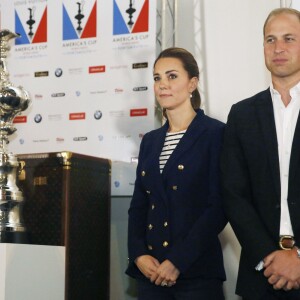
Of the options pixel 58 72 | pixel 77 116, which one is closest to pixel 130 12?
pixel 58 72

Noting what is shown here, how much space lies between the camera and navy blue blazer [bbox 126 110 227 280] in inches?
102

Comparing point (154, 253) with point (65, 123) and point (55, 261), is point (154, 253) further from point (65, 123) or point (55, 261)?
point (65, 123)

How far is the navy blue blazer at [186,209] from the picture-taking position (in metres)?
2.60

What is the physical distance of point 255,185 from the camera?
2443 millimetres

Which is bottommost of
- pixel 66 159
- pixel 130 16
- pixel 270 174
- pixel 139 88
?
pixel 270 174

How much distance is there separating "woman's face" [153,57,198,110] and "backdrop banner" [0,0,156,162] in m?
0.79

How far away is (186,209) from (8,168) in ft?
2.96

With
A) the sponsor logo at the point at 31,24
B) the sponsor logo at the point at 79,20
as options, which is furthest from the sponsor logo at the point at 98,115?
the sponsor logo at the point at 31,24

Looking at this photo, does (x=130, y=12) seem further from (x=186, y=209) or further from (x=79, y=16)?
(x=186, y=209)

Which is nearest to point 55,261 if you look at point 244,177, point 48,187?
point 48,187

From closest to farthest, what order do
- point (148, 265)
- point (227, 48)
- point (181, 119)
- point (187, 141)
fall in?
point (148, 265)
point (187, 141)
point (181, 119)
point (227, 48)

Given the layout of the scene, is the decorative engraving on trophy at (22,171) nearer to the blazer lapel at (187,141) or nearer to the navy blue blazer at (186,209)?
the navy blue blazer at (186,209)

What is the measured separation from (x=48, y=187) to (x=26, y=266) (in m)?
0.60

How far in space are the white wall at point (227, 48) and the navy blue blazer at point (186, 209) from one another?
2.69 ft
